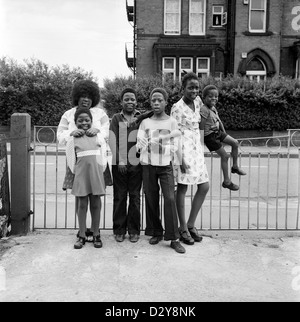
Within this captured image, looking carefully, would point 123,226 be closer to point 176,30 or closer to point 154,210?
point 154,210

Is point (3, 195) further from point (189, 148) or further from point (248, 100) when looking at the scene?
point (248, 100)

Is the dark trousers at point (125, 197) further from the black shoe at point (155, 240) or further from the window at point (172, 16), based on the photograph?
the window at point (172, 16)

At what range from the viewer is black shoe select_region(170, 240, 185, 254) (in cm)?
440

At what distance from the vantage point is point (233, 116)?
18234 mm

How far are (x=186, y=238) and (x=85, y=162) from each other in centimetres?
148

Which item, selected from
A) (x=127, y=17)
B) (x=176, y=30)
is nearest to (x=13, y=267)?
(x=176, y=30)

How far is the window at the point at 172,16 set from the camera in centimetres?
2289

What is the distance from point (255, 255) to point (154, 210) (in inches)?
48.7

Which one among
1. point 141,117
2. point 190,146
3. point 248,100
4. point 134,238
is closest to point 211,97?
point 190,146

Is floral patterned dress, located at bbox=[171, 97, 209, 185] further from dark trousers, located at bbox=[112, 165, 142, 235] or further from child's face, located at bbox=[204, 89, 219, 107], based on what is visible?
dark trousers, located at bbox=[112, 165, 142, 235]

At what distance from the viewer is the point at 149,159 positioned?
4527 mm

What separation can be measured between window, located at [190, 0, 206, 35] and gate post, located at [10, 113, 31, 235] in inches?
786

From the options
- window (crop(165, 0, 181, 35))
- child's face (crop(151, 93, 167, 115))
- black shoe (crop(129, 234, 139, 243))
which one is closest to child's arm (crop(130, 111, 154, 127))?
child's face (crop(151, 93, 167, 115))

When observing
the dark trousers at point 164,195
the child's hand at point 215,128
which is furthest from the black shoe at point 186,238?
the child's hand at point 215,128
